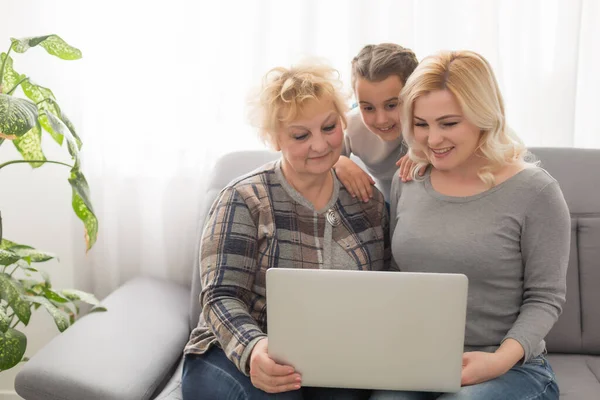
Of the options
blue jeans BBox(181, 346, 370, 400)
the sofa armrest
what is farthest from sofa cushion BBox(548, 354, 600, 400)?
the sofa armrest

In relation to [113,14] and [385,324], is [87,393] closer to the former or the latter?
[385,324]

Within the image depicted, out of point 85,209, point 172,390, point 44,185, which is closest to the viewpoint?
point 172,390

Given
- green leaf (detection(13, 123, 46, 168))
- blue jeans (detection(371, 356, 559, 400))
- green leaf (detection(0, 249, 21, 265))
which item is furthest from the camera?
green leaf (detection(13, 123, 46, 168))

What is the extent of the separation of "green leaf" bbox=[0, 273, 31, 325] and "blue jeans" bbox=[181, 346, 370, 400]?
0.42 m

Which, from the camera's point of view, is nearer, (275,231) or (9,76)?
(275,231)

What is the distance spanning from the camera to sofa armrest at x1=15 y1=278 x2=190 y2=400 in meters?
1.62

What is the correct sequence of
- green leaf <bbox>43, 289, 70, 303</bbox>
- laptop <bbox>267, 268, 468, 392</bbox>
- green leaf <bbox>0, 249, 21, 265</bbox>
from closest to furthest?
laptop <bbox>267, 268, 468, 392</bbox>, green leaf <bbox>0, 249, 21, 265</bbox>, green leaf <bbox>43, 289, 70, 303</bbox>

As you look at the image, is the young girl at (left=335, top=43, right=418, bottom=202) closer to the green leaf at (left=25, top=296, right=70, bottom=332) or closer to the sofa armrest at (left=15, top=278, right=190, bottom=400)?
the sofa armrest at (left=15, top=278, right=190, bottom=400)

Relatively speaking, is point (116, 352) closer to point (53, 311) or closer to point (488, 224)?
point (53, 311)

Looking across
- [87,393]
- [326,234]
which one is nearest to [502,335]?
[326,234]

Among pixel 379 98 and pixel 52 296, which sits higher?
pixel 379 98

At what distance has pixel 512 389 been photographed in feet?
4.80

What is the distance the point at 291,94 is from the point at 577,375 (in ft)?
3.34

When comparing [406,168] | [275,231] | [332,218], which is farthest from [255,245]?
[406,168]
